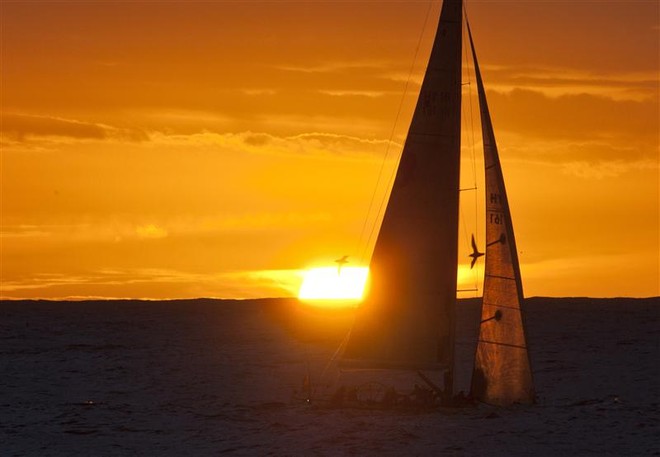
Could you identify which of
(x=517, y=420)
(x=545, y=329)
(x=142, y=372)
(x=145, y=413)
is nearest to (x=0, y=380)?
(x=142, y=372)

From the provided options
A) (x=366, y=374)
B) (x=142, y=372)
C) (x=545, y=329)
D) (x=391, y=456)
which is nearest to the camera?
(x=391, y=456)

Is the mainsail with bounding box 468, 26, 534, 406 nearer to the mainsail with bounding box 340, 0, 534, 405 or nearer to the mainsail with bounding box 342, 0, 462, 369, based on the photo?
the mainsail with bounding box 340, 0, 534, 405

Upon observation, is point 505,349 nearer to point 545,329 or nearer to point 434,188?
point 434,188

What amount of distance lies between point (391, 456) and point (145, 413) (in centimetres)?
1233

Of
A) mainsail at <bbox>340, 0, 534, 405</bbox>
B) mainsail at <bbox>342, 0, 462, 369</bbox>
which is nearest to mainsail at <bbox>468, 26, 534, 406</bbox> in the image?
mainsail at <bbox>340, 0, 534, 405</bbox>

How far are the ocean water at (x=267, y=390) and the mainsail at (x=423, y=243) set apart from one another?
8.54 feet

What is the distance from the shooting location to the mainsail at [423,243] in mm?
34812

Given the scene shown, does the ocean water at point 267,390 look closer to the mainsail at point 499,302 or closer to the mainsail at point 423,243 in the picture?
the mainsail at point 499,302

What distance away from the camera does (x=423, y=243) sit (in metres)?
35.4

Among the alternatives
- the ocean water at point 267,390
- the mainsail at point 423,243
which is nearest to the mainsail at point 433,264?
the mainsail at point 423,243

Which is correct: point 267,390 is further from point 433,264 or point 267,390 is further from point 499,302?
point 499,302

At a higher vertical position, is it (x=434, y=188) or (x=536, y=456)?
(x=434, y=188)

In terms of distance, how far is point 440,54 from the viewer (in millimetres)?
34719

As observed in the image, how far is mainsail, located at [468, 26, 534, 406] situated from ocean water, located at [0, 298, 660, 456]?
90 cm
